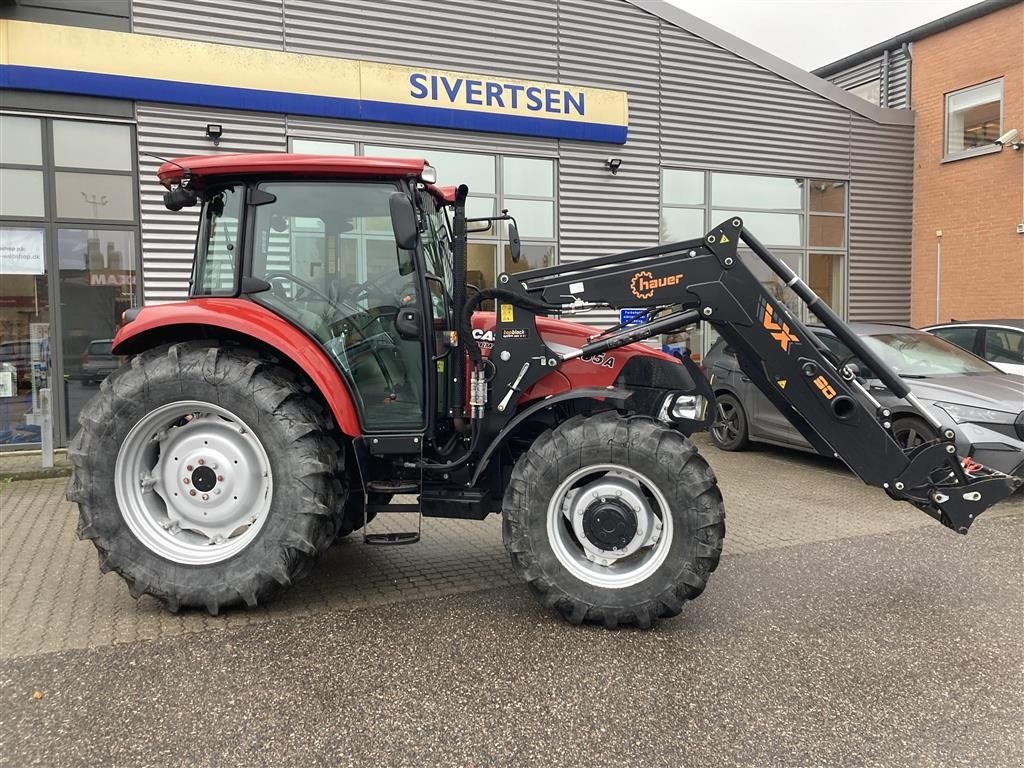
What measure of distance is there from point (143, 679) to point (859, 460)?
3.64 metres

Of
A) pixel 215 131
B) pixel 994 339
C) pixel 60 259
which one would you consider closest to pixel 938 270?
pixel 994 339

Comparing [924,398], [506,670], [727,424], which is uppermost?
[924,398]

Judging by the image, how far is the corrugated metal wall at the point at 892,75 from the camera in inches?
536

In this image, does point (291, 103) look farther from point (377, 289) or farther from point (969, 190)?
point (969, 190)

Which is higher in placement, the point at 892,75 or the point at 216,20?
the point at 892,75

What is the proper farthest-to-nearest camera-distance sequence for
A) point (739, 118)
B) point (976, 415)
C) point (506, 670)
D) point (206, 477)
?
point (739, 118) → point (976, 415) → point (206, 477) → point (506, 670)

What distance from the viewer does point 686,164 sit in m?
11.5

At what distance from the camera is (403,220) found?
375cm

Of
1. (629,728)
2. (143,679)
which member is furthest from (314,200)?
(629,728)

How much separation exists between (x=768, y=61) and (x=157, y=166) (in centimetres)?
930

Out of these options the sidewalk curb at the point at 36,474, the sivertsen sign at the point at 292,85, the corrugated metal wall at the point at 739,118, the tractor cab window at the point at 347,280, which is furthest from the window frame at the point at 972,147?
the sidewalk curb at the point at 36,474

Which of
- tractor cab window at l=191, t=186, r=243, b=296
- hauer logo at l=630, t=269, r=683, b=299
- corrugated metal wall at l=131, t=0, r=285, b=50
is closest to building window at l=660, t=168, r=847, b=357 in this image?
corrugated metal wall at l=131, t=0, r=285, b=50

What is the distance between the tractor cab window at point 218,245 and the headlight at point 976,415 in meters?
5.85

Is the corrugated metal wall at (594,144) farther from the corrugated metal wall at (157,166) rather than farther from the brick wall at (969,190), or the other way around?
the brick wall at (969,190)
